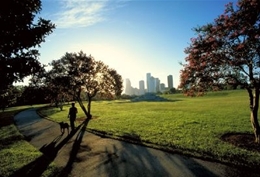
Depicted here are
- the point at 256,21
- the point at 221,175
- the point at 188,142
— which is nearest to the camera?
the point at 221,175

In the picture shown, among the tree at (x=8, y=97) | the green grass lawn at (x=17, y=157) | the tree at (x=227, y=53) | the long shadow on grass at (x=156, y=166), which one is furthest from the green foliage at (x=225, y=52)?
the tree at (x=8, y=97)

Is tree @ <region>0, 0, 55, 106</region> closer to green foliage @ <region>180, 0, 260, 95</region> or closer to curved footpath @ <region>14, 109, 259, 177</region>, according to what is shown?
curved footpath @ <region>14, 109, 259, 177</region>

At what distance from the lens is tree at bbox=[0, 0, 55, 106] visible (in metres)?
12.5

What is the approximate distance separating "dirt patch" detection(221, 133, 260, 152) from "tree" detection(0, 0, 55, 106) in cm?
1279

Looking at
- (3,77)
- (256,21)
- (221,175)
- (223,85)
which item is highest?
(256,21)

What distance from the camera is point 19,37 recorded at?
1309cm

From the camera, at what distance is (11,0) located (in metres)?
12.1

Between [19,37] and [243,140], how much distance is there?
1473cm

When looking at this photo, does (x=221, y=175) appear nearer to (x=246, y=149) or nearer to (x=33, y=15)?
(x=246, y=149)

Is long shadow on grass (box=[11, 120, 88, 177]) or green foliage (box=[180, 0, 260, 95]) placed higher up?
green foliage (box=[180, 0, 260, 95])

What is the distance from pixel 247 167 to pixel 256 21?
7115 millimetres

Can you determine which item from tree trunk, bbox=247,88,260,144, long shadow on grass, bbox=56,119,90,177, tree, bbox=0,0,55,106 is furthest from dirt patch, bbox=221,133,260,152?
tree, bbox=0,0,55,106

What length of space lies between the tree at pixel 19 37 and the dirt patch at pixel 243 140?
42.0 ft

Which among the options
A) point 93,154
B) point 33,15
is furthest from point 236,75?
point 33,15
